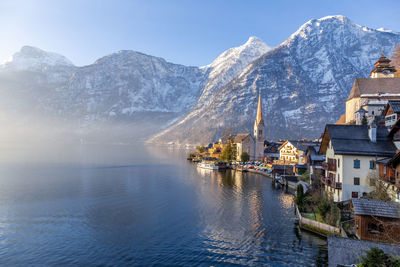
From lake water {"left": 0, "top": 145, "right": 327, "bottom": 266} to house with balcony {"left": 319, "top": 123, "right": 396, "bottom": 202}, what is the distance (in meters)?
10.6

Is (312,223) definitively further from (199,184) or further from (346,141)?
(199,184)

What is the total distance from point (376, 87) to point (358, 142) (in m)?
52.9

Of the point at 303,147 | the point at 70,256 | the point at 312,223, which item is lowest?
the point at 70,256

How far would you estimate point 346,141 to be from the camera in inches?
1860

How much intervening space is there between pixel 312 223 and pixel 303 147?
63.0m

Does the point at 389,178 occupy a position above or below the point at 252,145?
below

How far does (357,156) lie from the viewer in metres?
45.7

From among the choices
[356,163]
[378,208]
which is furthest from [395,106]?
[378,208]

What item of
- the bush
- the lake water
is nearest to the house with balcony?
the lake water

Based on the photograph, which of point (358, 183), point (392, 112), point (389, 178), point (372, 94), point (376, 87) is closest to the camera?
point (389, 178)

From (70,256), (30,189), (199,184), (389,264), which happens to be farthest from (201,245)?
(30,189)

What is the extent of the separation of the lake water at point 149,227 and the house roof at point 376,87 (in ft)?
143

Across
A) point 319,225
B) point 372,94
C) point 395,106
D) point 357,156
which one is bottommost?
point 319,225

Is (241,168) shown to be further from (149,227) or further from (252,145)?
(149,227)
